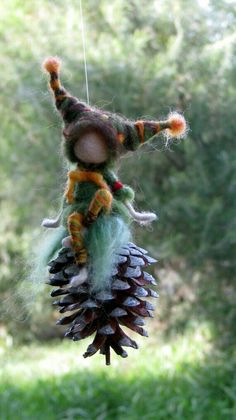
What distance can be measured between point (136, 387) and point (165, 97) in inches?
47.3

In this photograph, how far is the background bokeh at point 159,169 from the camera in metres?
2.35

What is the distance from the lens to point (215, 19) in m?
2.37

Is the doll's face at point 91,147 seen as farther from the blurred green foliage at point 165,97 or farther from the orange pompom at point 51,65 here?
the blurred green foliage at point 165,97

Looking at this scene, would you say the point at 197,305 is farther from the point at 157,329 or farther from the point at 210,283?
the point at 157,329

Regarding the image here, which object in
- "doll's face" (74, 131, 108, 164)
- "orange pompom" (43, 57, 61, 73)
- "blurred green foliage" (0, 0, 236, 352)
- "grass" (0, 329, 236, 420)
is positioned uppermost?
"blurred green foliage" (0, 0, 236, 352)

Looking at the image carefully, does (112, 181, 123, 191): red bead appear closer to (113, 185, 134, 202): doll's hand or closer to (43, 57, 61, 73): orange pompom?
(113, 185, 134, 202): doll's hand

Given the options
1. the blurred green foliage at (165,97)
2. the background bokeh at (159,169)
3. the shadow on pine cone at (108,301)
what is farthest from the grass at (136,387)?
the shadow on pine cone at (108,301)

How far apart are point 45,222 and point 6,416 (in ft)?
6.24

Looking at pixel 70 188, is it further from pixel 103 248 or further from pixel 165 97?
pixel 165 97

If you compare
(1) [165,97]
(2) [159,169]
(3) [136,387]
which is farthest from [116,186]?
(3) [136,387]

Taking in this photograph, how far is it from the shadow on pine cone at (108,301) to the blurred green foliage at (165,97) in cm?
149

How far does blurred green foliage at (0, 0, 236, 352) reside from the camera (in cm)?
234

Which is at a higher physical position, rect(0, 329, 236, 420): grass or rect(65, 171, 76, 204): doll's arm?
rect(0, 329, 236, 420): grass

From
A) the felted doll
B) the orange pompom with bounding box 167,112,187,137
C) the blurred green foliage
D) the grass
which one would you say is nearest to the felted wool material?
the felted doll
